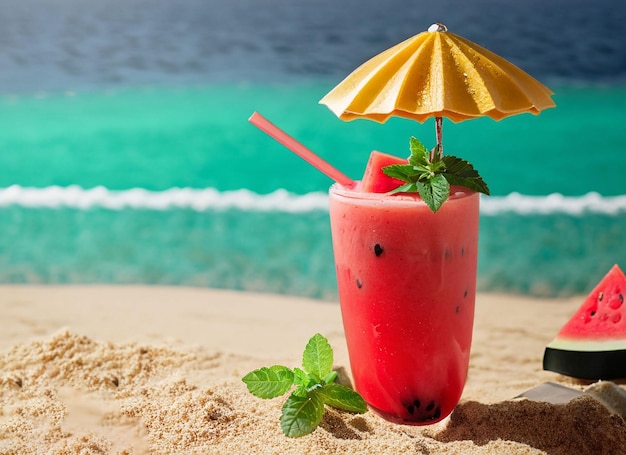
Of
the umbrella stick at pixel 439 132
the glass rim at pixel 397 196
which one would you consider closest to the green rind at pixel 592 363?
the glass rim at pixel 397 196

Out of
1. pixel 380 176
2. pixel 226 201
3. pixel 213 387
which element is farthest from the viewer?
pixel 226 201

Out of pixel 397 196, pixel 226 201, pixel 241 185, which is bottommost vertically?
pixel 226 201

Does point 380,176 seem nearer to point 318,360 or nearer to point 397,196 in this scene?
point 397,196

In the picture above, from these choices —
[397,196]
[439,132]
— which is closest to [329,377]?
[397,196]

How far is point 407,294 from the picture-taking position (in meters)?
2.25

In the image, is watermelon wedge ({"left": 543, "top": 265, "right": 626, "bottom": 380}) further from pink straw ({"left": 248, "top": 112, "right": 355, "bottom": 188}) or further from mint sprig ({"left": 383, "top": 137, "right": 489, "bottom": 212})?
pink straw ({"left": 248, "top": 112, "right": 355, "bottom": 188})

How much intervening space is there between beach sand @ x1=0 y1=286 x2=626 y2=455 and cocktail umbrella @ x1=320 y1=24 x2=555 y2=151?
1041 mm

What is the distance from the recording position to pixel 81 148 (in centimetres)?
926

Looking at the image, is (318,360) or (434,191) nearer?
(434,191)

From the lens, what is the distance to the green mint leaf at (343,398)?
2.31m

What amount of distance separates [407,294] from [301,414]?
0.52 meters

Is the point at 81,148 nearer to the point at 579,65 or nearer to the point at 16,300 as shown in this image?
the point at 16,300

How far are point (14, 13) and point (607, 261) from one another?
1107 centimetres

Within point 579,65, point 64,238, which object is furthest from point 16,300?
point 579,65
